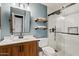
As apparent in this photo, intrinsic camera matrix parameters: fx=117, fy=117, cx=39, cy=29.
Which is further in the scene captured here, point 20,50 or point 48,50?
point 48,50

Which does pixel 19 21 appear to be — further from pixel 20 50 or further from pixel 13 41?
pixel 20 50

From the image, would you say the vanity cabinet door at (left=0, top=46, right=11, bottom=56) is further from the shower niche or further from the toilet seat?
the toilet seat

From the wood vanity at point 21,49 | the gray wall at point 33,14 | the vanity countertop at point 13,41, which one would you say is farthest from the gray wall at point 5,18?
the wood vanity at point 21,49

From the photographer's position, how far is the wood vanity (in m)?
1.57

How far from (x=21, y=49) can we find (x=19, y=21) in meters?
0.41

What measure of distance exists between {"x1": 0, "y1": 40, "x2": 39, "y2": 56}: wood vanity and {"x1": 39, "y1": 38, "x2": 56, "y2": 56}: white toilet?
8 centimetres

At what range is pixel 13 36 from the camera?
1689mm

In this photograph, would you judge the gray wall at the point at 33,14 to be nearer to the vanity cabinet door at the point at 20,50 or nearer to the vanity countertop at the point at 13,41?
the vanity countertop at the point at 13,41

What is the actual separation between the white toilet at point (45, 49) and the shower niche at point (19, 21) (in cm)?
27

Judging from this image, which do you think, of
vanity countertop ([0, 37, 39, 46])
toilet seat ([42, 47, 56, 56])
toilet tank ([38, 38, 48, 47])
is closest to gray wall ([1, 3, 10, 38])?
vanity countertop ([0, 37, 39, 46])

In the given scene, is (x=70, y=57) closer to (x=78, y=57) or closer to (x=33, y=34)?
(x=78, y=57)

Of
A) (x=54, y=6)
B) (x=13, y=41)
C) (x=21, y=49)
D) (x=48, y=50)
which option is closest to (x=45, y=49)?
(x=48, y=50)

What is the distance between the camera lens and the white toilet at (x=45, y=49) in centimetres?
175

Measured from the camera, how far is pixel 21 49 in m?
1.66
